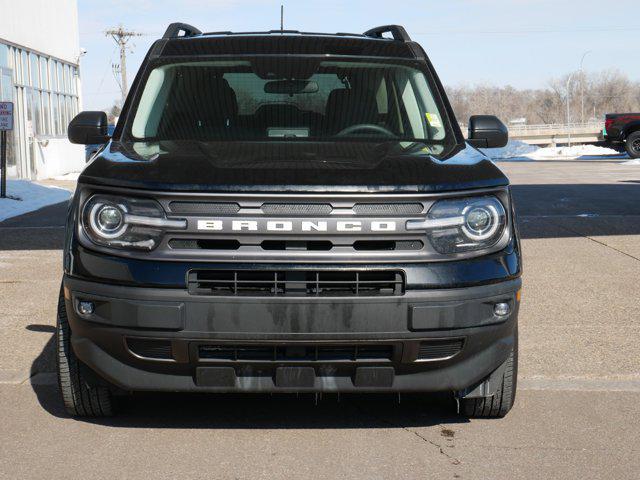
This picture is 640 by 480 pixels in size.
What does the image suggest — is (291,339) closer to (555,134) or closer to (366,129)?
(366,129)

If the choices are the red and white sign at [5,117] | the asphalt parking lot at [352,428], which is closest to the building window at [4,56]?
the red and white sign at [5,117]

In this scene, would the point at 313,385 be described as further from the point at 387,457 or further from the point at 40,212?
the point at 40,212

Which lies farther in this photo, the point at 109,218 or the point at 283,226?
the point at 109,218

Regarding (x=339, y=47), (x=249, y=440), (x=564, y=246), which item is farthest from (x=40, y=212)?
(x=249, y=440)

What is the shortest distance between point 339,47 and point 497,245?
2.02 m

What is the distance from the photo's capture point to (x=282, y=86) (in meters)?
5.67

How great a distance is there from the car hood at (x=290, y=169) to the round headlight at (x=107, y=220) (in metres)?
0.10

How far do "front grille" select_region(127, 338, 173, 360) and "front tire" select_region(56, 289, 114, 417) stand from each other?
0.40 meters

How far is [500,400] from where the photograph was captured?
4785 millimetres

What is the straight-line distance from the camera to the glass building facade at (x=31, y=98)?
2688 centimetres

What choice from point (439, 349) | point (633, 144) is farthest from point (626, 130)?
point (439, 349)

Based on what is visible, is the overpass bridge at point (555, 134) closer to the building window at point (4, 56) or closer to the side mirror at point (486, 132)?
the building window at point (4, 56)

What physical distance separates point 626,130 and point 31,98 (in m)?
19.6

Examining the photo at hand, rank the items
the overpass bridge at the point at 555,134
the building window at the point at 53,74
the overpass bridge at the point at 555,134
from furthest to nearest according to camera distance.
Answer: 1. the overpass bridge at the point at 555,134
2. the overpass bridge at the point at 555,134
3. the building window at the point at 53,74
